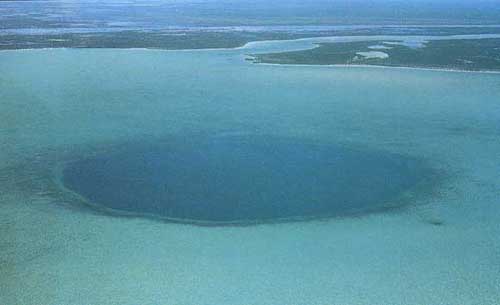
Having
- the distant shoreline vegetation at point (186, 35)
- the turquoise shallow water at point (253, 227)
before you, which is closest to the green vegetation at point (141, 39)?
the distant shoreline vegetation at point (186, 35)

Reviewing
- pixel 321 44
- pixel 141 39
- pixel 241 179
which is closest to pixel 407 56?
pixel 321 44

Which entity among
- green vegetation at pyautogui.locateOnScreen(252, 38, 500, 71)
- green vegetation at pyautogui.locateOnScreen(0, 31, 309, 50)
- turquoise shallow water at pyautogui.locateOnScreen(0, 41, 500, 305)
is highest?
green vegetation at pyautogui.locateOnScreen(0, 31, 309, 50)

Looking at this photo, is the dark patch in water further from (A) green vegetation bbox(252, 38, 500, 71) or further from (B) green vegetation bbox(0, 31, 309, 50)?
(B) green vegetation bbox(0, 31, 309, 50)

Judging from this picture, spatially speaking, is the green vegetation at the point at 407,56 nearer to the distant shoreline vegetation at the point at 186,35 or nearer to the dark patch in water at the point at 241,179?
the distant shoreline vegetation at the point at 186,35

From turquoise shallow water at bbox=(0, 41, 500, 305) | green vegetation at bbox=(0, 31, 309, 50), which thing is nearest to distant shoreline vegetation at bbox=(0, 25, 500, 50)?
green vegetation at bbox=(0, 31, 309, 50)

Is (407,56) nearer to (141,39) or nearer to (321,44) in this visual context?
(321,44)
